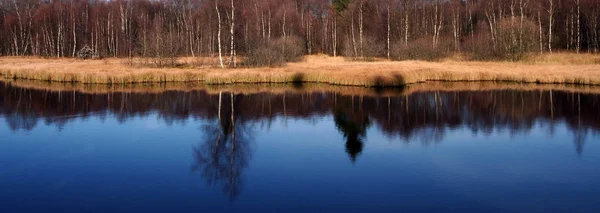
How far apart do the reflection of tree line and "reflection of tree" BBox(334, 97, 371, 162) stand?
3cm

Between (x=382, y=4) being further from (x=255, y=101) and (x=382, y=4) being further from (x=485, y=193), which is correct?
(x=485, y=193)

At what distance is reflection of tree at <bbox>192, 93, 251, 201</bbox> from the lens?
11609mm

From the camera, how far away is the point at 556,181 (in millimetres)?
11203

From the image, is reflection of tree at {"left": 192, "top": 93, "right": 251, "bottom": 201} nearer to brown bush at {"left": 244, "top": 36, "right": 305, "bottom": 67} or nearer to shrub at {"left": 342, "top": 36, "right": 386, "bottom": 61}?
brown bush at {"left": 244, "top": 36, "right": 305, "bottom": 67}

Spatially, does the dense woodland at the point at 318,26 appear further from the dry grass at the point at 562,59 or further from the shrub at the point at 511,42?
the dry grass at the point at 562,59

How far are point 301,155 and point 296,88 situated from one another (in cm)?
1429

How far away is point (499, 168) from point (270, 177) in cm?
469

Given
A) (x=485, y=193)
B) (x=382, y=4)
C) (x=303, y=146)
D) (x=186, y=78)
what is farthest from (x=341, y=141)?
(x=382, y=4)

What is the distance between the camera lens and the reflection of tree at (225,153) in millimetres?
11609

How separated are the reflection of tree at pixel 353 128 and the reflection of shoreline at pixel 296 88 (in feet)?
18.4

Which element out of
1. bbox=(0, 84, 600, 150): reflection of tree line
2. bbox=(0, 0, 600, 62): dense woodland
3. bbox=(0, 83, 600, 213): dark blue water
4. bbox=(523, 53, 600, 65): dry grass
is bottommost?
bbox=(0, 83, 600, 213): dark blue water

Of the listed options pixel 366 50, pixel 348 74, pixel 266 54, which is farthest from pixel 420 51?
pixel 348 74

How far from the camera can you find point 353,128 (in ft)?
56.9

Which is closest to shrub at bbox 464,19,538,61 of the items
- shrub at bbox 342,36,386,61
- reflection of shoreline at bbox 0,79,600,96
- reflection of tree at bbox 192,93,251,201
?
reflection of shoreline at bbox 0,79,600,96
